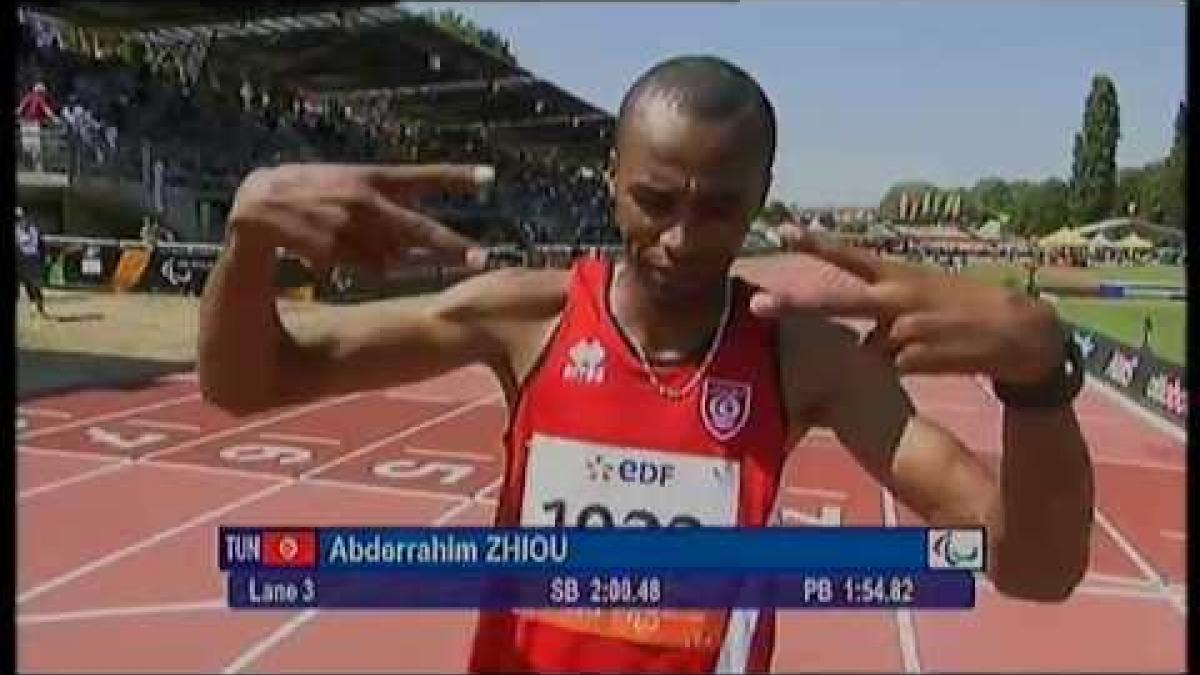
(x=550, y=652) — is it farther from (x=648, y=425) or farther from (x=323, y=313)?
(x=323, y=313)

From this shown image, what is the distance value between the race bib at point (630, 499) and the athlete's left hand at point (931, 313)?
305mm

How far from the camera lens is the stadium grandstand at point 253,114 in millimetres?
1866

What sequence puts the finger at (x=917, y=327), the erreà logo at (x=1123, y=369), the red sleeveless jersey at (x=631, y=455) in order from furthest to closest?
1. the erreà logo at (x=1123, y=369)
2. the red sleeveless jersey at (x=631, y=455)
3. the finger at (x=917, y=327)

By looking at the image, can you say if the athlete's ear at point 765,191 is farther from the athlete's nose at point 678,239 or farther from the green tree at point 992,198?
the green tree at point 992,198

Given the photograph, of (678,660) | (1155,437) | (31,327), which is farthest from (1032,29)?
(31,327)

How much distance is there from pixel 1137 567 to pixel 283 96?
5.46 feet

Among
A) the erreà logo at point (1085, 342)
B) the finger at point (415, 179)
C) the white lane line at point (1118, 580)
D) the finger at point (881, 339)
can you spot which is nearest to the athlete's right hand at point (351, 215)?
the finger at point (415, 179)

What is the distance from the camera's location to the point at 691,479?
1.67 m

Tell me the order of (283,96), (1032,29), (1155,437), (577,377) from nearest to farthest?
(577,377)
(1032,29)
(283,96)
(1155,437)

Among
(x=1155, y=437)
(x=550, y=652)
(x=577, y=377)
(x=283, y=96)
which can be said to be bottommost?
(x=550, y=652)

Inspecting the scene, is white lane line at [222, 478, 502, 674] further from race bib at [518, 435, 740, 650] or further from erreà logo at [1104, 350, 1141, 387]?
erreà logo at [1104, 350, 1141, 387]

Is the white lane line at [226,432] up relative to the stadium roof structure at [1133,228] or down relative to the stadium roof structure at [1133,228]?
down

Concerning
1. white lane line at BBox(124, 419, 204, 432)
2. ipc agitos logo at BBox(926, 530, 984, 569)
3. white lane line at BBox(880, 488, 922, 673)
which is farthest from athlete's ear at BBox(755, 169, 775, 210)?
white lane line at BBox(124, 419, 204, 432)

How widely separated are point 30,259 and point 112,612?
0.62 metres
